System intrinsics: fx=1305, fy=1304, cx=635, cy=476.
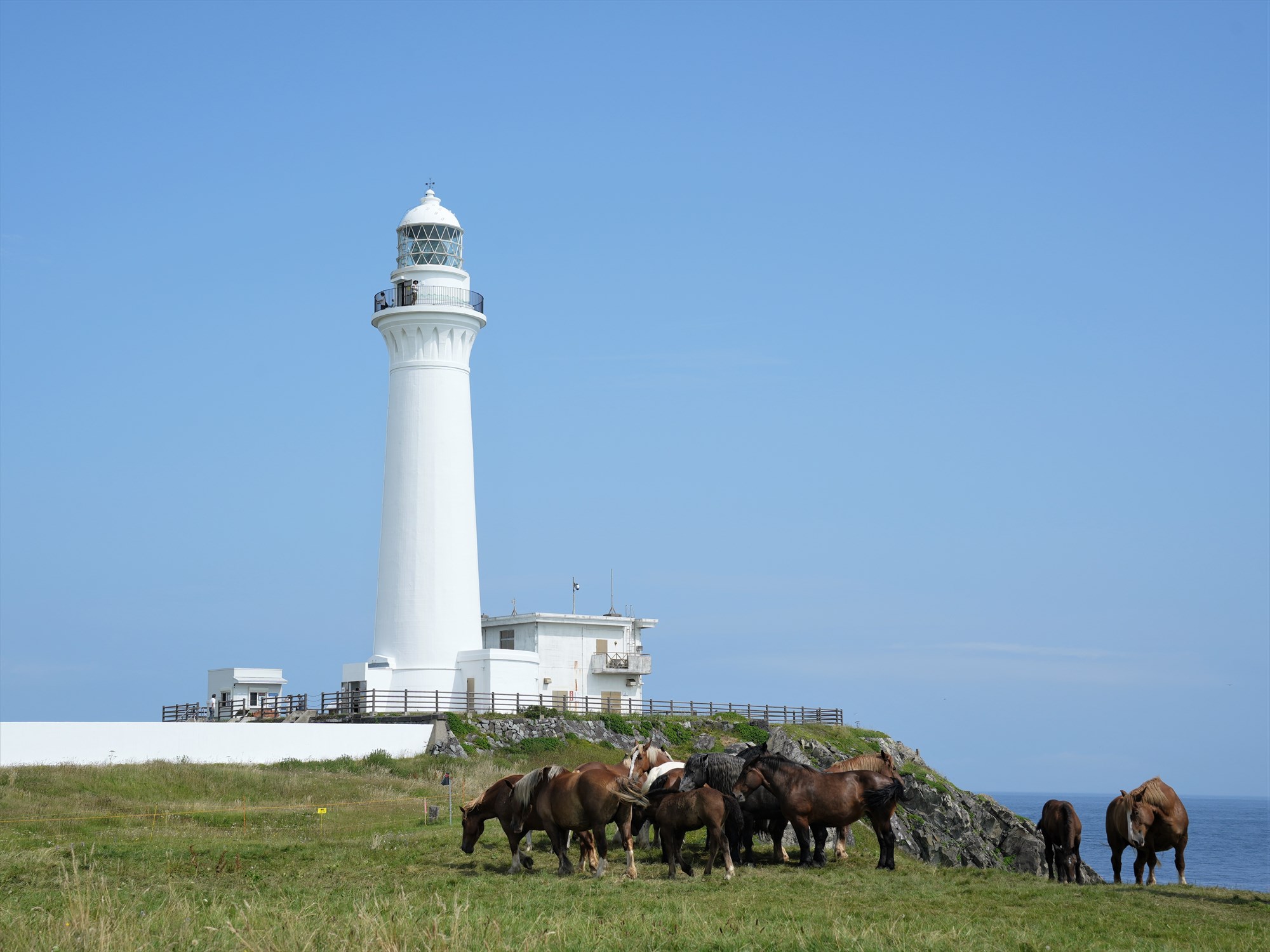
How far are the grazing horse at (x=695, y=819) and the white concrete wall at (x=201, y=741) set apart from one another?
2304 cm

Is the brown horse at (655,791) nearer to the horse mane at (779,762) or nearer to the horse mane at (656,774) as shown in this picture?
the horse mane at (656,774)

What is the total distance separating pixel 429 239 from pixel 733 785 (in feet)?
114

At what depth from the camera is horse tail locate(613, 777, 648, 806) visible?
17.4 metres

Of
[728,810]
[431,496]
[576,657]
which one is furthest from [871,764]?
[576,657]

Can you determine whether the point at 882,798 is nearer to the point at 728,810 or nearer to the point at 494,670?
the point at 728,810

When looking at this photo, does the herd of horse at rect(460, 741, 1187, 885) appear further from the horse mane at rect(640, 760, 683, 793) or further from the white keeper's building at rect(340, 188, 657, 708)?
the white keeper's building at rect(340, 188, 657, 708)

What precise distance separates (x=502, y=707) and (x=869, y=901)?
31961 millimetres

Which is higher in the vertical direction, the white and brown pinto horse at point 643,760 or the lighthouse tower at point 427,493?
the lighthouse tower at point 427,493

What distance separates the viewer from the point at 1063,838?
20234 mm

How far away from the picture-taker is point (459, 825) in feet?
80.0

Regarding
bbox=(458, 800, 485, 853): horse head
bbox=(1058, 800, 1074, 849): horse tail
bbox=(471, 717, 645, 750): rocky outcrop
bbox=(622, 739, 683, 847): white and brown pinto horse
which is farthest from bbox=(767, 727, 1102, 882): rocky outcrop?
bbox=(458, 800, 485, 853): horse head

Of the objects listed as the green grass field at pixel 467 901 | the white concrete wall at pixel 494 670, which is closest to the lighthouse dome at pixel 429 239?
the white concrete wall at pixel 494 670

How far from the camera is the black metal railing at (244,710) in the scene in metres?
47.0

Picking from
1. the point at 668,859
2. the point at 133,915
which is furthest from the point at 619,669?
the point at 133,915
